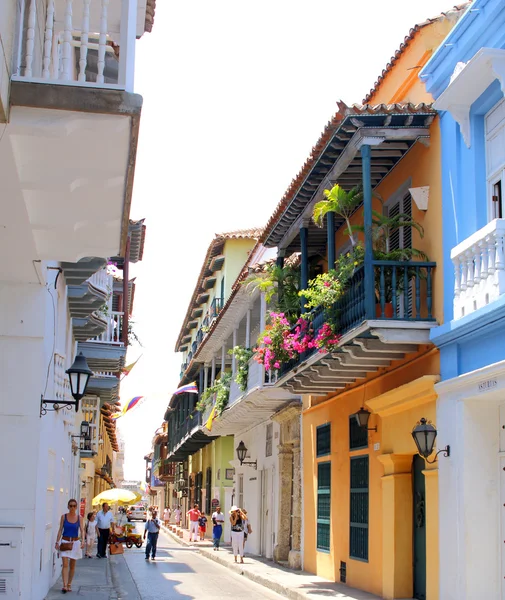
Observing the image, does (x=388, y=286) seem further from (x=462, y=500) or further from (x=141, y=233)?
(x=141, y=233)

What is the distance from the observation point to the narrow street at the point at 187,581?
1606cm

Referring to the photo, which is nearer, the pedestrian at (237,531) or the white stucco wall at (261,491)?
the pedestrian at (237,531)

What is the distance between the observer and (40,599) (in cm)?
1302

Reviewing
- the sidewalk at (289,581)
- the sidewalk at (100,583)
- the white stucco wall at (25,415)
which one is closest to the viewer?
the white stucco wall at (25,415)

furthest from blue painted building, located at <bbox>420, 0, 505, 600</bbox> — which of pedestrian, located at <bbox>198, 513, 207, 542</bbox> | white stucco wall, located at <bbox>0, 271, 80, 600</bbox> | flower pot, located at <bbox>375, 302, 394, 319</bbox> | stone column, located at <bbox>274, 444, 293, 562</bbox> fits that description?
pedestrian, located at <bbox>198, 513, 207, 542</bbox>

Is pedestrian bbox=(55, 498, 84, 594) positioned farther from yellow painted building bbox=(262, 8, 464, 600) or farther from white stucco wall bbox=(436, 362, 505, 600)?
white stucco wall bbox=(436, 362, 505, 600)

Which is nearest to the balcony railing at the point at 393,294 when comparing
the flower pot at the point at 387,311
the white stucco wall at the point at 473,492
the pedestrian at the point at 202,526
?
the flower pot at the point at 387,311

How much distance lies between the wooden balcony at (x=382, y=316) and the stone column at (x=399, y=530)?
5.46 ft

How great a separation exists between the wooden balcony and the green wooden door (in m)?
1.76

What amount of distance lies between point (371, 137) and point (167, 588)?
970 centimetres

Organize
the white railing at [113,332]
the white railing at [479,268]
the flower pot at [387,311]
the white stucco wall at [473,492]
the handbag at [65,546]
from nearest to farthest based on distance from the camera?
the white railing at [479,268] → the white stucco wall at [473,492] → the flower pot at [387,311] → the handbag at [65,546] → the white railing at [113,332]

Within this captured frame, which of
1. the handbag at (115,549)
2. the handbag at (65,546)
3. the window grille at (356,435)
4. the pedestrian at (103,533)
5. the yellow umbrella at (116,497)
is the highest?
the window grille at (356,435)

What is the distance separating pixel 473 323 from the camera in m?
10.8

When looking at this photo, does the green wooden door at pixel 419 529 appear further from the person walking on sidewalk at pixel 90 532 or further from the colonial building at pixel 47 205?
the person walking on sidewalk at pixel 90 532
